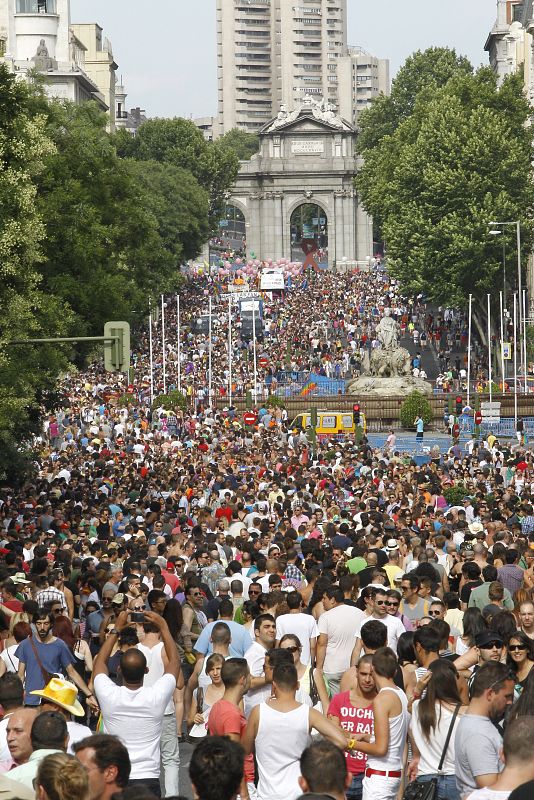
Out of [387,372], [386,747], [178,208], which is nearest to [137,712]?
[386,747]

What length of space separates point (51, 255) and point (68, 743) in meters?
33.5

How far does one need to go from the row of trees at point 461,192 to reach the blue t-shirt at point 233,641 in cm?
6006

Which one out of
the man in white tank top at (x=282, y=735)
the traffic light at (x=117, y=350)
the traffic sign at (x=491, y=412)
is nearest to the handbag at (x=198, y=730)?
the man in white tank top at (x=282, y=735)

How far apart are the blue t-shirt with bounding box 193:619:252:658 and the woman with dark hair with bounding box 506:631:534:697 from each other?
2.54 m

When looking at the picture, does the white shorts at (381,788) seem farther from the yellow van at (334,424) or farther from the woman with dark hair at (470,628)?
the yellow van at (334,424)

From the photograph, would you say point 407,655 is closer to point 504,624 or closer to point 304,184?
point 504,624

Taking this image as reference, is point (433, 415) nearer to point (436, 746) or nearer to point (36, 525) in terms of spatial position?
point (36, 525)

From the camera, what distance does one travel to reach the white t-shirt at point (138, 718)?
11500mm

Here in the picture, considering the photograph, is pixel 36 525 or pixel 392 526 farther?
pixel 36 525

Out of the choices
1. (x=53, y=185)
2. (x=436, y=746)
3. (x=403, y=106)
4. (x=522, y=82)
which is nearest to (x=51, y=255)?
Result: (x=53, y=185)

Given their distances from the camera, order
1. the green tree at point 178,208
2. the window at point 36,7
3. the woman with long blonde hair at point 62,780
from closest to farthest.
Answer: the woman with long blonde hair at point 62,780 → the green tree at point 178,208 → the window at point 36,7

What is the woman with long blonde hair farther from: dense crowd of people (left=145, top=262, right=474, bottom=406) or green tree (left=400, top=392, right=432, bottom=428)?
dense crowd of people (left=145, top=262, right=474, bottom=406)

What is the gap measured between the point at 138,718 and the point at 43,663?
3.14 metres

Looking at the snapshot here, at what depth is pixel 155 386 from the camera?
70625mm
